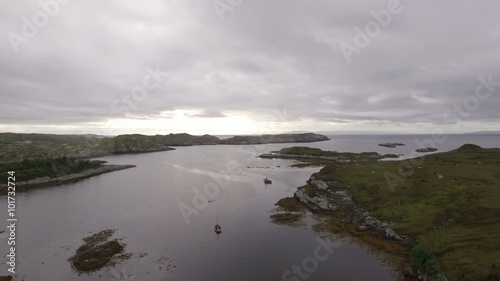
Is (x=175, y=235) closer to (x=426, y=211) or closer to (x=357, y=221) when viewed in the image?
(x=357, y=221)

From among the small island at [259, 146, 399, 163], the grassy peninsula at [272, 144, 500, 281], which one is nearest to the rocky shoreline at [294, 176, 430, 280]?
the grassy peninsula at [272, 144, 500, 281]

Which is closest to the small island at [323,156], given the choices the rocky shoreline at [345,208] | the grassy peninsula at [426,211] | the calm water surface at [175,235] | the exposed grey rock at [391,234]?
the grassy peninsula at [426,211]

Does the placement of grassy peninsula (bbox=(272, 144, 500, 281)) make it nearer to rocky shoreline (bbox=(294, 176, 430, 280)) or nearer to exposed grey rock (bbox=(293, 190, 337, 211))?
exposed grey rock (bbox=(293, 190, 337, 211))

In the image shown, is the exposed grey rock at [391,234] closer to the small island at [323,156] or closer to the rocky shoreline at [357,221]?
the rocky shoreline at [357,221]

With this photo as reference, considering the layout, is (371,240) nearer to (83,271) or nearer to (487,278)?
(487,278)

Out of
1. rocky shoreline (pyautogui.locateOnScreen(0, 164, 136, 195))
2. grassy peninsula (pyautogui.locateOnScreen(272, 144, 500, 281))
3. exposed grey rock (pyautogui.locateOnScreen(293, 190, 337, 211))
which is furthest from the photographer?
rocky shoreline (pyautogui.locateOnScreen(0, 164, 136, 195))
